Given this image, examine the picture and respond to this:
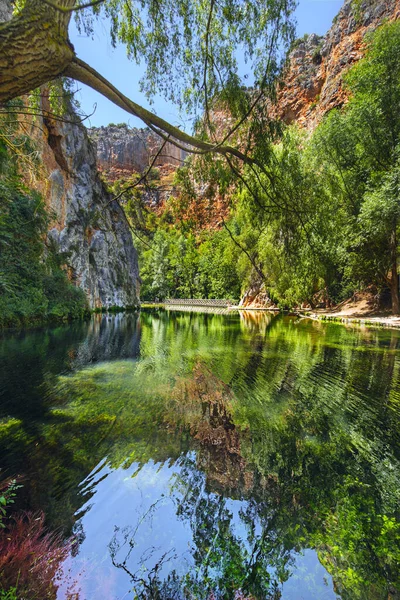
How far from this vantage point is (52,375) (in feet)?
21.2

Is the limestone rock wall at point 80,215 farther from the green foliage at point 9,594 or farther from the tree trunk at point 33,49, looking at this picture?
the green foliage at point 9,594

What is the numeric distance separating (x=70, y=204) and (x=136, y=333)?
13245mm

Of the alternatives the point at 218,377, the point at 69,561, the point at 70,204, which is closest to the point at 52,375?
the point at 218,377

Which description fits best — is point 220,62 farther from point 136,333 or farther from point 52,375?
point 136,333

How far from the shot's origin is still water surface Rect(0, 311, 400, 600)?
6.85ft

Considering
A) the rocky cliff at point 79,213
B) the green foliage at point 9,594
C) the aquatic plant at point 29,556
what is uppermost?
the rocky cliff at point 79,213

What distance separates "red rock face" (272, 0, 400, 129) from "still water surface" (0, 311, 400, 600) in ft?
112

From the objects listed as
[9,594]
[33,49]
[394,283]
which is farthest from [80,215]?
[9,594]

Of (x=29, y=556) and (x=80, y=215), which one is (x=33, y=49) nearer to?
(x=29, y=556)

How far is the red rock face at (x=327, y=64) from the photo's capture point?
33.7 metres

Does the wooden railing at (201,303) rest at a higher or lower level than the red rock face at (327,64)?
lower

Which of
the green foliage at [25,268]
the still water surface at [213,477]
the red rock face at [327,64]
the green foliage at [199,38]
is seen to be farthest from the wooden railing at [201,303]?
the green foliage at [199,38]

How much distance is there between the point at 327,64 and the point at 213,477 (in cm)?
5368

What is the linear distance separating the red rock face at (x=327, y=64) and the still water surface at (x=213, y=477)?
112 ft
